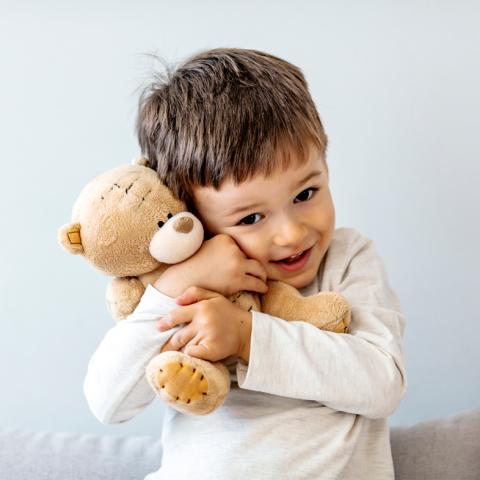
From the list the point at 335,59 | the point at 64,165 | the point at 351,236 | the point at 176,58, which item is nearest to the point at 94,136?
Answer: the point at 64,165

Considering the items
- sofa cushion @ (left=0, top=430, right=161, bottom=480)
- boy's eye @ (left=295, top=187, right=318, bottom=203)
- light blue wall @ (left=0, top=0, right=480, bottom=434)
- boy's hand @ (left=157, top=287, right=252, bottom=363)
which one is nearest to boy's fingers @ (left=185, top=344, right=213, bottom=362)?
boy's hand @ (left=157, top=287, right=252, bottom=363)

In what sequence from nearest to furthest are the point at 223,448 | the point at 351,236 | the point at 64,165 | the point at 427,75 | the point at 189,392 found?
the point at 189,392 → the point at 223,448 → the point at 351,236 → the point at 427,75 → the point at 64,165

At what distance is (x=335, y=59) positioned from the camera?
1506 mm

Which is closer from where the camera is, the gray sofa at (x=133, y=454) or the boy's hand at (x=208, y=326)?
the boy's hand at (x=208, y=326)

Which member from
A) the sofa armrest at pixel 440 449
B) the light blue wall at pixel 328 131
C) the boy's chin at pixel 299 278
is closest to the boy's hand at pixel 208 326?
the boy's chin at pixel 299 278

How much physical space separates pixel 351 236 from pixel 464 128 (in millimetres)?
419

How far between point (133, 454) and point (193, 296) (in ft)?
1.60

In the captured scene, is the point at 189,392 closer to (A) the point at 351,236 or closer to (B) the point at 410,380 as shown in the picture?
(A) the point at 351,236

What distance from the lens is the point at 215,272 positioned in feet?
3.48

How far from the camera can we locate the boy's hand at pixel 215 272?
3.46ft

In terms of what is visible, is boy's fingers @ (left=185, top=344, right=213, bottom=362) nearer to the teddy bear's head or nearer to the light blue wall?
the teddy bear's head

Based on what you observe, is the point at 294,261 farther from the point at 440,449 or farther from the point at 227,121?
the point at 440,449

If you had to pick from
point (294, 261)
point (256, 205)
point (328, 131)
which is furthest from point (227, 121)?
point (328, 131)

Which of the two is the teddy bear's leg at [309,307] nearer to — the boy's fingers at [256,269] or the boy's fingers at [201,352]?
the boy's fingers at [256,269]
